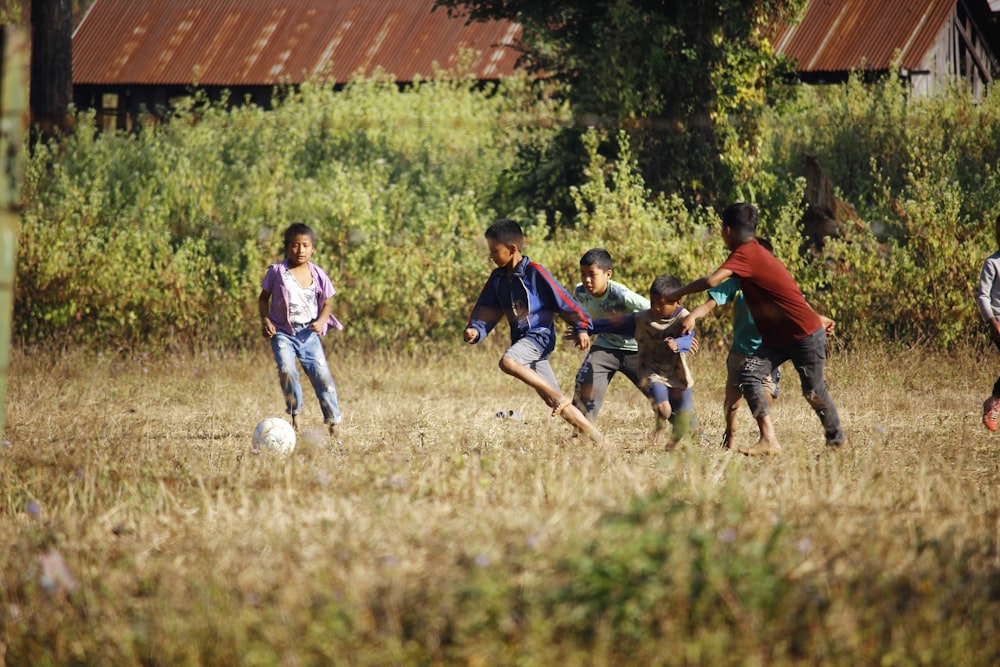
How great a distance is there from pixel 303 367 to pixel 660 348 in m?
2.59

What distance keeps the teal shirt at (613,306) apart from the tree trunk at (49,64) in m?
10.9

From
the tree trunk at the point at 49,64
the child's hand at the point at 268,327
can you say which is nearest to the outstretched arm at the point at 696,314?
the child's hand at the point at 268,327

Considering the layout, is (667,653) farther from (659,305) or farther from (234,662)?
(659,305)

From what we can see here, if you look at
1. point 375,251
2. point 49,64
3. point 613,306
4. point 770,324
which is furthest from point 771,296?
point 49,64

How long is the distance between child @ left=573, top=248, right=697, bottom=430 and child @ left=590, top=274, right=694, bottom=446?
0.06m

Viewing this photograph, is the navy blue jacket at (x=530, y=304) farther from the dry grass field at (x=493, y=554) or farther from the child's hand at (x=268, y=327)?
the child's hand at (x=268, y=327)

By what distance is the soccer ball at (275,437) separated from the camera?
267 inches

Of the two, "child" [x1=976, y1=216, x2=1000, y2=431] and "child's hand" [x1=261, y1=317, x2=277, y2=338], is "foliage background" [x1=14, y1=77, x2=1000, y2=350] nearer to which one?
"child" [x1=976, y1=216, x2=1000, y2=431]

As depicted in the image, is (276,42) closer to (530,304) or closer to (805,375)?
(530,304)

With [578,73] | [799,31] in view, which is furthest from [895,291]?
[799,31]

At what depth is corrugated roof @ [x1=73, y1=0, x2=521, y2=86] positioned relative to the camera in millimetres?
28797

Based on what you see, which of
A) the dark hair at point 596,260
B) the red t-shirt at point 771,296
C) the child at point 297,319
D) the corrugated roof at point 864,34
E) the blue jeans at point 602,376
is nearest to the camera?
the red t-shirt at point 771,296

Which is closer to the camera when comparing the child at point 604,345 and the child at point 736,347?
the child at point 736,347

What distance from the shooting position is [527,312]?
23.1ft
